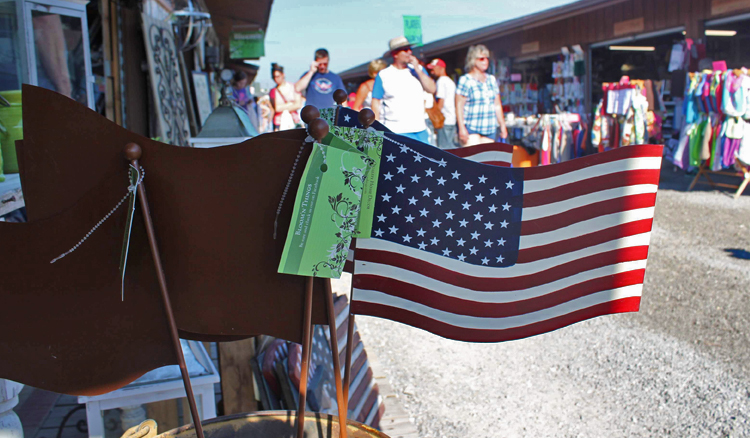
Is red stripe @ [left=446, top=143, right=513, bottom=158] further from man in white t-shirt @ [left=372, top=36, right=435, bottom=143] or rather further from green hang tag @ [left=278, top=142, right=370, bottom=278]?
man in white t-shirt @ [left=372, top=36, right=435, bottom=143]

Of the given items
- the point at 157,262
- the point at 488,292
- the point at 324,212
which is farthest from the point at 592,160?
the point at 157,262

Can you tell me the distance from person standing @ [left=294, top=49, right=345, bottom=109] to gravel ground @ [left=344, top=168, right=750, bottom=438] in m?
3.34

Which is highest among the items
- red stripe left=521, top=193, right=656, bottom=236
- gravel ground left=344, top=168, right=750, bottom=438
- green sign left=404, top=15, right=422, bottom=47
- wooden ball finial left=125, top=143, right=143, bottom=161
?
green sign left=404, top=15, right=422, bottom=47

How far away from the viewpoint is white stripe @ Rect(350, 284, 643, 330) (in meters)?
1.61

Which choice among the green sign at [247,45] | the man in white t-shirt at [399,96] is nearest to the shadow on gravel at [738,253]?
the man in white t-shirt at [399,96]

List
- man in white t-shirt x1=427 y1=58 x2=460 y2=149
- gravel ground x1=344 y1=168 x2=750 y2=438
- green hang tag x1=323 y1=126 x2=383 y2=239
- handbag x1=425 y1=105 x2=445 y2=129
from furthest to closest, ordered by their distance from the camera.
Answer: man in white t-shirt x1=427 y1=58 x2=460 y2=149, handbag x1=425 y1=105 x2=445 y2=129, gravel ground x1=344 y1=168 x2=750 y2=438, green hang tag x1=323 y1=126 x2=383 y2=239

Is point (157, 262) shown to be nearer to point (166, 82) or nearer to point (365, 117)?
point (365, 117)

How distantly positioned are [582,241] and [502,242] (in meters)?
0.23

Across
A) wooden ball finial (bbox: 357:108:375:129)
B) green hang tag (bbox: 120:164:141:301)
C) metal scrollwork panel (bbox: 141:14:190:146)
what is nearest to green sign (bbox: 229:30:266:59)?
metal scrollwork panel (bbox: 141:14:190:146)

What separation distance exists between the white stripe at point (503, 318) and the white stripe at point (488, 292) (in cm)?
5

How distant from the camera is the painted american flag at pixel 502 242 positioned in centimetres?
155

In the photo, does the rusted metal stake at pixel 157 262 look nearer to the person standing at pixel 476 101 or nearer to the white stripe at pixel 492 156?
the white stripe at pixel 492 156

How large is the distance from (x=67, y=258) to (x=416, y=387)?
2497 millimetres

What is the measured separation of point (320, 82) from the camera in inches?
279
